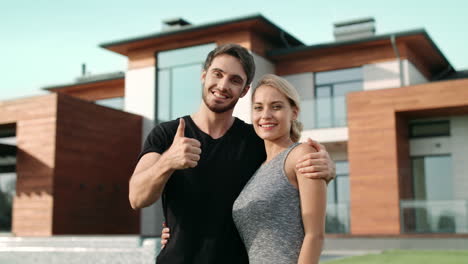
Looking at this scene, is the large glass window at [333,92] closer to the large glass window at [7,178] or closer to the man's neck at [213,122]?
the large glass window at [7,178]

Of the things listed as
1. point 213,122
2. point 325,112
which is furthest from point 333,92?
point 213,122

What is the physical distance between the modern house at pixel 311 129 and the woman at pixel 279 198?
620 inches

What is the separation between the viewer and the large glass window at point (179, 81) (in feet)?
69.9

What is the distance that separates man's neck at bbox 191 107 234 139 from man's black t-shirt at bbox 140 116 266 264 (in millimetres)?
112

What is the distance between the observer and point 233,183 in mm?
2979

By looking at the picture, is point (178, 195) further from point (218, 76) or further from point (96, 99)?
point (96, 99)

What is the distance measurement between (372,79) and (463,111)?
3249 millimetres

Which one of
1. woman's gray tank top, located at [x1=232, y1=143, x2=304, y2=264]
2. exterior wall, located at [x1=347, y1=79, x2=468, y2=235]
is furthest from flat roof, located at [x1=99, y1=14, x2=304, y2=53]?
woman's gray tank top, located at [x1=232, y1=143, x2=304, y2=264]

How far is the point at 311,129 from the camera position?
20.2 metres

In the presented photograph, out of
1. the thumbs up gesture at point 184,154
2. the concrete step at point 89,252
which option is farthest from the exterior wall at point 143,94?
the thumbs up gesture at point 184,154

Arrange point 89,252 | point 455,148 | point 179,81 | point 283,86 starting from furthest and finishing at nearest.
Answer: point 179,81
point 455,148
point 89,252
point 283,86

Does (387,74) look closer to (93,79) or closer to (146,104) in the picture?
(146,104)

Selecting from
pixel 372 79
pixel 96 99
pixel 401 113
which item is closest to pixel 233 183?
pixel 401 113

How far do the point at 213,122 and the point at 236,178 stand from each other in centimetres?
34
